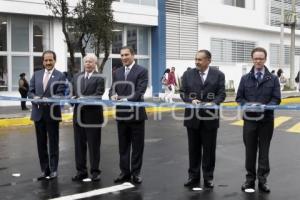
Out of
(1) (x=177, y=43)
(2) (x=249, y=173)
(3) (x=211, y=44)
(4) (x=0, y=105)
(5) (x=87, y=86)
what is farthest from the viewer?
(3) (x=211, y=44)

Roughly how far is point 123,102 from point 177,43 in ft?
73.8

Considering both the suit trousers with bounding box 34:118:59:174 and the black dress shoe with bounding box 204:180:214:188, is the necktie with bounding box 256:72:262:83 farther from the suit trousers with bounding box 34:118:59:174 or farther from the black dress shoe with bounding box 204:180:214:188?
the suit trousers with bounding box 34:118:59:174

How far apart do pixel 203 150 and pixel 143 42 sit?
70.0 ft

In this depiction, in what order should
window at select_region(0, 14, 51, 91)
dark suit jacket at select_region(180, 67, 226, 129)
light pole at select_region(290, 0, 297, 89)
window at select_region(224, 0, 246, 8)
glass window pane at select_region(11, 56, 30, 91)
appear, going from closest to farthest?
dark suit jacket at select_region(180, 67, 226, 129)
window at select_region(0, 14, 51, 91)
glass window pane at select_region(11, 56, 30, 91)
light pole at select_region(290, 0, 297, 89)
window at select_region(224, 0, 246, 8)

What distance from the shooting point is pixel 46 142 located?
779 cm

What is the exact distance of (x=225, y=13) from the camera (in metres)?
32.8

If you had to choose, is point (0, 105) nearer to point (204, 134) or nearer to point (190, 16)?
point (190, 16)

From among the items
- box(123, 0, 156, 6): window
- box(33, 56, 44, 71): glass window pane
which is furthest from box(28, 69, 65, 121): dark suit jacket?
box(123, 0, 156, 6): window

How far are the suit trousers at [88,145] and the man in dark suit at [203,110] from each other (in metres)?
1.34

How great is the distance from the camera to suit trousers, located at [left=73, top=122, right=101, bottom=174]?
7.53 meters

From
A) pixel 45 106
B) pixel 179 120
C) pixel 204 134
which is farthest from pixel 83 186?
pixel 179 120

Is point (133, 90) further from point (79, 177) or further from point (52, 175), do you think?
point (52, 175)

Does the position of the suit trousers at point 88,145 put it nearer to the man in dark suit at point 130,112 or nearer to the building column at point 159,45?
the man in dark suit at point 130,112

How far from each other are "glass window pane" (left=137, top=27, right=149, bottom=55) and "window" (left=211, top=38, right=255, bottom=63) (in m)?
5.58
